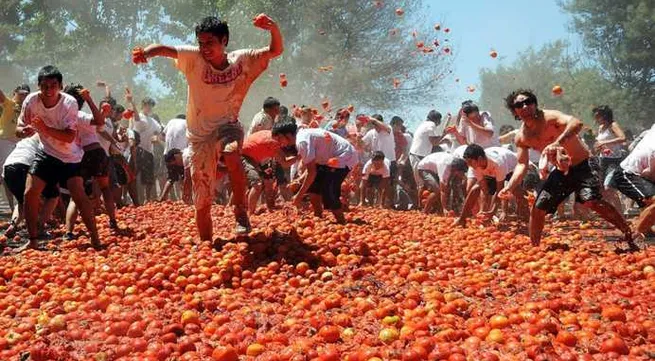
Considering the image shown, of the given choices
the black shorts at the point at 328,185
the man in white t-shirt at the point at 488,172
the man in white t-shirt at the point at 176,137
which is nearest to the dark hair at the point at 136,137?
the man in white t-shirt at the point at 176,137

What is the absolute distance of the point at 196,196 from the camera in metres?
5.62

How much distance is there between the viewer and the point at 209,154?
18.0 ft

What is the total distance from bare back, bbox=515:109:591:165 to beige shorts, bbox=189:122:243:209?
125 inches

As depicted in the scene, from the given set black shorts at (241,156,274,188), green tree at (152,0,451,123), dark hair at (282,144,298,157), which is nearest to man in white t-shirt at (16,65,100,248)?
dark hair at (282,144,298,157)

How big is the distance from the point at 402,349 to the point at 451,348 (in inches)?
10.0

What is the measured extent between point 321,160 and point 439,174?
3.76m

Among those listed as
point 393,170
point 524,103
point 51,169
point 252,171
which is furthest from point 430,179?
point 51,169

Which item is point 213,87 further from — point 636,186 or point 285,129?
point 636,186

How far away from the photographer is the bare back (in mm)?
6152

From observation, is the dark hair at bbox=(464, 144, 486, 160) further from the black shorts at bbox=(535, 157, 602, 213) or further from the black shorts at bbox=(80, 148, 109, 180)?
the black shorts at bbox=(80, 148, 109, 180)

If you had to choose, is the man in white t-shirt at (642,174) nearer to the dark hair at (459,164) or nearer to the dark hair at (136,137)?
the dark hair at (459,164)

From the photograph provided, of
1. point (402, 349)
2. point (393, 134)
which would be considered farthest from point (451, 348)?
point (393, 134)

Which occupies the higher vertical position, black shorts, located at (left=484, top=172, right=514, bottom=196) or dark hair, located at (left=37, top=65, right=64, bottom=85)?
dark hair, located at (left=37, top=65, right=64, bottom=85)

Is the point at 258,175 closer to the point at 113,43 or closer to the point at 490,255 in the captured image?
the point at 490,255
